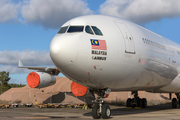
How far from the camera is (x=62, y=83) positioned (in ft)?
132

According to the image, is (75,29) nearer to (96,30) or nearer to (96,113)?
(96,30)

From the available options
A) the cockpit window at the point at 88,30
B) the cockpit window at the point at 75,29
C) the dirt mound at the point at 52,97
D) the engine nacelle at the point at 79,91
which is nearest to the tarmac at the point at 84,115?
the engine nacelle at the point at 79,91

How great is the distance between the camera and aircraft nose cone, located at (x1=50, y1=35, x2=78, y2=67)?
9.52m

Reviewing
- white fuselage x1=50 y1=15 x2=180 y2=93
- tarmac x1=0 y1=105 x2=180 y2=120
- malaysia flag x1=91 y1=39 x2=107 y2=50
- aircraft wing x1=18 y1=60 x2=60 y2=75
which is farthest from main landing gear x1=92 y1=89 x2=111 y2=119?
aircraft wing x1=18 y1=60 x2=60 y2=75

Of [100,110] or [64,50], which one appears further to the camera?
[100,110]

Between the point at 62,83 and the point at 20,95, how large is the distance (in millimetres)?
9342

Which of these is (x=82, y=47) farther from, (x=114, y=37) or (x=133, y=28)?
(x=133, y=28)

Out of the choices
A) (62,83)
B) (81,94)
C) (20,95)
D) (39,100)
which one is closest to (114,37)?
(81,94)

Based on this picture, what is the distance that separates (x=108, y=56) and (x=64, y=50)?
1.87 metres

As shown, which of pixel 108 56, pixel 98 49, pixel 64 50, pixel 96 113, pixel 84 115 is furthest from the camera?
pixel 84 115

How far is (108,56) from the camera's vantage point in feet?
33.2

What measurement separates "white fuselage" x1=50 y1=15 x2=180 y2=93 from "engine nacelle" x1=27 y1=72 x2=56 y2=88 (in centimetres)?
1133

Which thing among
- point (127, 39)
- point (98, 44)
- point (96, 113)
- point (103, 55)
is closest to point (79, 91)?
point (96, 113)

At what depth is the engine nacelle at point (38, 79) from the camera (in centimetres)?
2202
